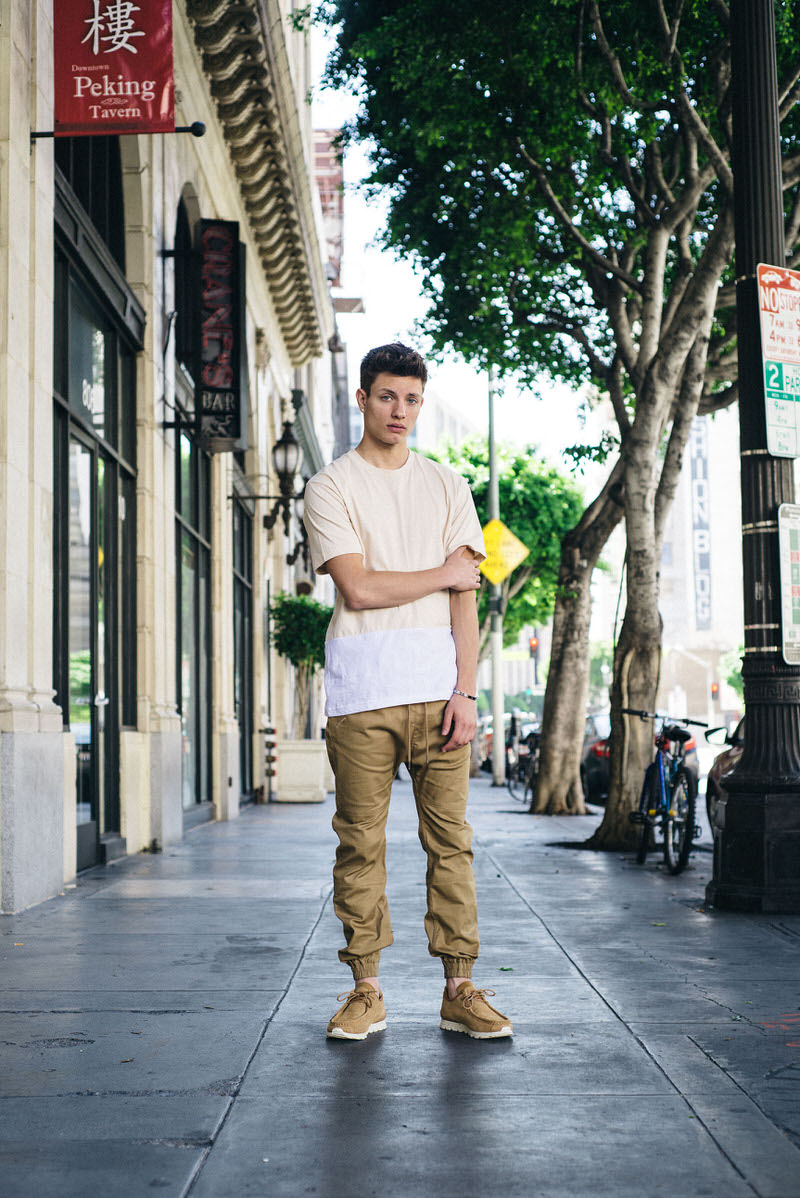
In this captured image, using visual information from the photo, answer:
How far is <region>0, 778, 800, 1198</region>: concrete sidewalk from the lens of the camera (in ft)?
10.4

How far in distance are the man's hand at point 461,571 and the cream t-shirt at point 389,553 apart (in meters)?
0.04

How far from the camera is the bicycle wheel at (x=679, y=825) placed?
1025 centimetres

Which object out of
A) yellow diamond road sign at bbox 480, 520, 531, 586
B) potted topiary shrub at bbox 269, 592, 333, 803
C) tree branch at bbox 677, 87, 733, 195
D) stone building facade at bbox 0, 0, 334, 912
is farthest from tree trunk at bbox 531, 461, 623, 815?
yellow diamond road sign at bbox 480, 520, 531, 586

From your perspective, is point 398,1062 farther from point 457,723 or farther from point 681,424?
point 681,424

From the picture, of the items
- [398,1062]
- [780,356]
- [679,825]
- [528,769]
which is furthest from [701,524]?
[398,1062]

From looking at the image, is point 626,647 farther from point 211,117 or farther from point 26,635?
point 211,117

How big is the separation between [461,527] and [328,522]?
1.44ft

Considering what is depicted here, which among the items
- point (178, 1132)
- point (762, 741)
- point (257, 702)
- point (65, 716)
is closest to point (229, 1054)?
point (178, 1132)

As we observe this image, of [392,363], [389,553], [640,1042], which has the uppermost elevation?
[392,363]

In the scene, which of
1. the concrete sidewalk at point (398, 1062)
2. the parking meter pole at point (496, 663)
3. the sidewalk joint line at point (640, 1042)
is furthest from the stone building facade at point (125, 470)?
the parking meter pole at point (496, 663)

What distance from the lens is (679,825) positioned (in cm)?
1042

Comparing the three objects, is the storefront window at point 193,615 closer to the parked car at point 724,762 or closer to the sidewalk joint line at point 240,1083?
the parked car at point 724,762

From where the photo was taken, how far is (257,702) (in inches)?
867

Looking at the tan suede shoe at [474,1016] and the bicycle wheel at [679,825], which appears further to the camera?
the bicycle wheel at [679,825]
